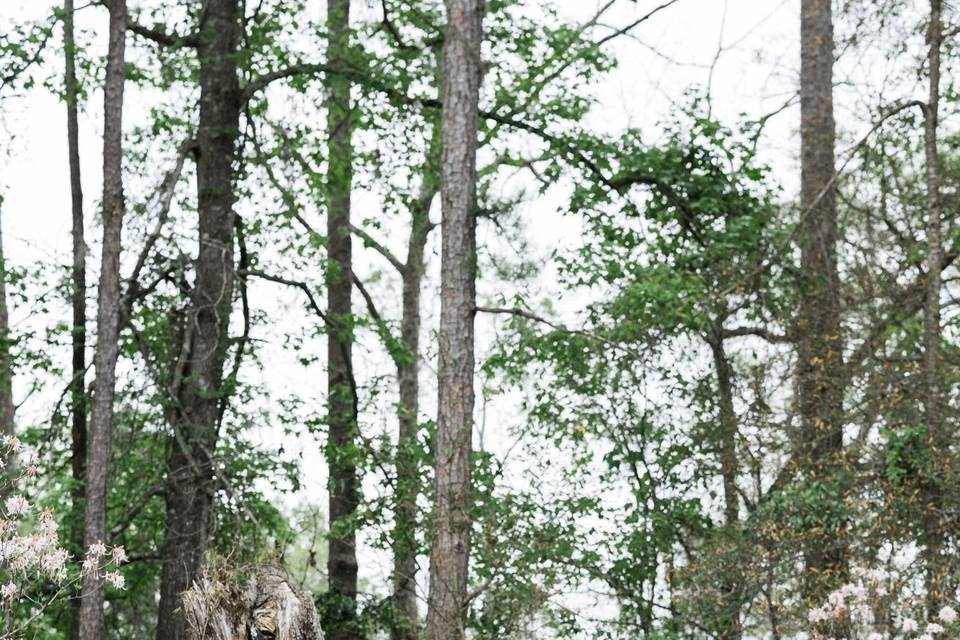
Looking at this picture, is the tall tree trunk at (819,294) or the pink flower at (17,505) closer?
the pink flower at (17,505)

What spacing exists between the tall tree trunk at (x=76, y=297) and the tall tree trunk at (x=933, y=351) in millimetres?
7699

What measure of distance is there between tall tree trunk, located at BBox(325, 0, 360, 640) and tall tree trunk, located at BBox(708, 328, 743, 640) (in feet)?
11.7

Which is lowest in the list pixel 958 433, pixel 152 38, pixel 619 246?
pixel 958 433

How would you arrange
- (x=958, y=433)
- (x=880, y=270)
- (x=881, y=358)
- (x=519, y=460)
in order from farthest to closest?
(x=519, y=460)
(x=880, y=270)
(x=881, y=358)
(x=958, y=433)

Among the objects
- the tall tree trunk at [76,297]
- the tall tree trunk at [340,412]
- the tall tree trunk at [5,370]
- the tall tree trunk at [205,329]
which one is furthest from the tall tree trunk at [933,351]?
the tall tree trunk at [5,370]

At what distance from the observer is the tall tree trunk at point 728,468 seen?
12.0 meters

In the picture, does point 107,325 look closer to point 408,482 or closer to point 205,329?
point 205,329

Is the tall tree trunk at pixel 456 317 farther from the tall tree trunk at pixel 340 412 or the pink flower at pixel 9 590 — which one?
the pink flower at pixel 9 590

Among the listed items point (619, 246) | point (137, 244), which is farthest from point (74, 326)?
point (619, 246)

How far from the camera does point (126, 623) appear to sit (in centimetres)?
1555

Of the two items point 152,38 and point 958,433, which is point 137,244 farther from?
point 958,433

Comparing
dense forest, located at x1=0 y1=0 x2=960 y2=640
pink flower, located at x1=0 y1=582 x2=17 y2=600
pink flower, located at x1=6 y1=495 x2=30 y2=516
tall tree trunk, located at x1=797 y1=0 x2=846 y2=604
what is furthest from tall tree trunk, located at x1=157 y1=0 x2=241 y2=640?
pink flower, located at x1=6 y1=495 x2=30 y2=516

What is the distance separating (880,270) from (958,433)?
229 centimetres

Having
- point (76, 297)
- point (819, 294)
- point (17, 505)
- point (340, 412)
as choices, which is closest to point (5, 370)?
point (76, 297)
